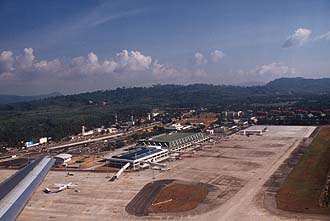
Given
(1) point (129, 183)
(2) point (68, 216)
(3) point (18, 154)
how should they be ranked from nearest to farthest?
1. (2) point (68, 216)
2. (1) point (129, 183)
3. (3) point (18, 154)

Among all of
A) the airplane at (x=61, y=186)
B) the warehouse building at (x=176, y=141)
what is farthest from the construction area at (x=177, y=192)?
the warehouse building at (x=176, y=141)

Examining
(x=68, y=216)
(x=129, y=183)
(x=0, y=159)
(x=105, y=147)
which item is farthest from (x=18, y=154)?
(x=68, y=216)

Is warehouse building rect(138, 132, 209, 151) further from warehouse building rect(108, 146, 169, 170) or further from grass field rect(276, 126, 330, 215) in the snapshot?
grass field rect(276, 126, 330, 215)

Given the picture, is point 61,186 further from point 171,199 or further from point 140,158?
point 140,158

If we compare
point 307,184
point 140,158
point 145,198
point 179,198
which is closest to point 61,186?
point 145,198

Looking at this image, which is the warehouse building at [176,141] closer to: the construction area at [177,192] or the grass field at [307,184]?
the construction area at [177,192]

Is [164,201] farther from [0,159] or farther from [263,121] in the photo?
[263,121]

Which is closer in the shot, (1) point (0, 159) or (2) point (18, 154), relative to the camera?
(1) point (0, 159)
